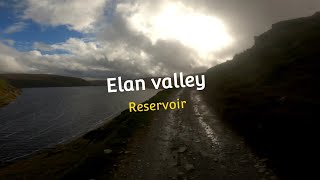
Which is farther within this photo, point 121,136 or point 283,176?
point 121,136

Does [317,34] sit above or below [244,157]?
above

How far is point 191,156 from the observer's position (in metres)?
17.5

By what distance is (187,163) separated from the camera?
635 inches

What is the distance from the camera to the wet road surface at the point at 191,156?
14273mm

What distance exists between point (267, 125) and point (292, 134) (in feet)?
9.73

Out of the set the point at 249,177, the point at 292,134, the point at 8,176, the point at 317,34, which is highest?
the point at 317,34

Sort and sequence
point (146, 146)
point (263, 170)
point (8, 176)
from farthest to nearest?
1. point (8, 176)
2. point (146, 146)
3. point (263, 170)

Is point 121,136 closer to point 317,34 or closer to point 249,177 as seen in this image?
point 249,177

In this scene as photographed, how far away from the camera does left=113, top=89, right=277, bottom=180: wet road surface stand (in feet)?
46.8

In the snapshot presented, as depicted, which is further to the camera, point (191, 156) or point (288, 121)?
point (288, 121)

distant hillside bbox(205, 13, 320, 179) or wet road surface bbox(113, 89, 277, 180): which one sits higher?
distant hillside bbox(205, 13, 320, 179)

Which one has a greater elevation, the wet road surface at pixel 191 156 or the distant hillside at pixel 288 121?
the distant hillside at pixel 288 121

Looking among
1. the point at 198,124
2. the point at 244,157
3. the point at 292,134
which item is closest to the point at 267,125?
the point at 292,134

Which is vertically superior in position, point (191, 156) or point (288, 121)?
point (288, 121)
